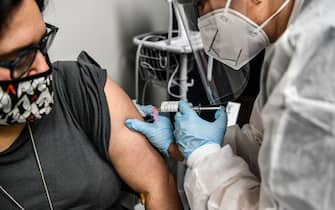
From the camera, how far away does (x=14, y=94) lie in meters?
1.02

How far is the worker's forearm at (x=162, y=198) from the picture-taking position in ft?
4.17

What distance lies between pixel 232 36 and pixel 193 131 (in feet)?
1.02

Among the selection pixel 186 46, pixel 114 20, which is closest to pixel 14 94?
pixel 186 46

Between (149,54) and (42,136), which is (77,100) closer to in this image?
(42,136)

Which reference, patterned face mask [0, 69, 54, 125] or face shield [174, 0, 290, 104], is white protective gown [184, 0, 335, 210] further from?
patterned face mask [0, 69, 54, 125]

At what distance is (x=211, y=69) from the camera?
1532 millimetres

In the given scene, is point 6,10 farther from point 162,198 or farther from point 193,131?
point 162,198

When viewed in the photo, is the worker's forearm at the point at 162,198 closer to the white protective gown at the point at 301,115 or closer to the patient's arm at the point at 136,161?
the patient's arm at the point at 136,161

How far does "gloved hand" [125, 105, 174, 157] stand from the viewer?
126 centimetres

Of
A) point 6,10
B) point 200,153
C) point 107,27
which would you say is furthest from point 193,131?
point 107,27

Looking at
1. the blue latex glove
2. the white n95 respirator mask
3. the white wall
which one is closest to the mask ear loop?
the white n95 respirator mask

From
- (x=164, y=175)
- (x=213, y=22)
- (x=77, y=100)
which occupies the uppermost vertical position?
(x=213, y=22)

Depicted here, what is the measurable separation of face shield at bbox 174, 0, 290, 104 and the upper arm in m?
0.34

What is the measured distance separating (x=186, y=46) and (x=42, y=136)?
0.98 m
